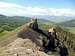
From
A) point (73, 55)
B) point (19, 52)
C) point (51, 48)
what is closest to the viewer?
point (19, 52)

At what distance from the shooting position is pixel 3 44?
36469mm

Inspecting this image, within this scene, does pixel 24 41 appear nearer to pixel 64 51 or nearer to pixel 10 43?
pixel 10 43

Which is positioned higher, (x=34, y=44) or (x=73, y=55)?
(x=34, y=44)

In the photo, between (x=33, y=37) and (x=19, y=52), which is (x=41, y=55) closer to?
(x=19, y=52)

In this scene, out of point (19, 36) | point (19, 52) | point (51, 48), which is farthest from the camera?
point (51, 48)

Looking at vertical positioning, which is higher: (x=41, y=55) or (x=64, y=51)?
(x=41, y=55)

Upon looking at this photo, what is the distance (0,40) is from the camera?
3847cm

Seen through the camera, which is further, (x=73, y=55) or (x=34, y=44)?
(x=73, y=55)

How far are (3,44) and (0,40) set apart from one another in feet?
7.51

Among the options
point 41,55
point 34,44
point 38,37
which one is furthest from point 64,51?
point 41,55

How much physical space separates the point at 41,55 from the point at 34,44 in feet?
15.0

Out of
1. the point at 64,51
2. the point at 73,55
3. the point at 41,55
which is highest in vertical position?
the point at 41,55

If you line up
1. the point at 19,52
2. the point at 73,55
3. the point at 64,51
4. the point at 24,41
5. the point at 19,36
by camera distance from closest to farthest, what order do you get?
1. the point at 19,52
2. the point at 24,41
3. the point at 19,36
4. the point at 64,51
5. the point at 73,55


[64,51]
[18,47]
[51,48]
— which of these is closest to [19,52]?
[18,47]
